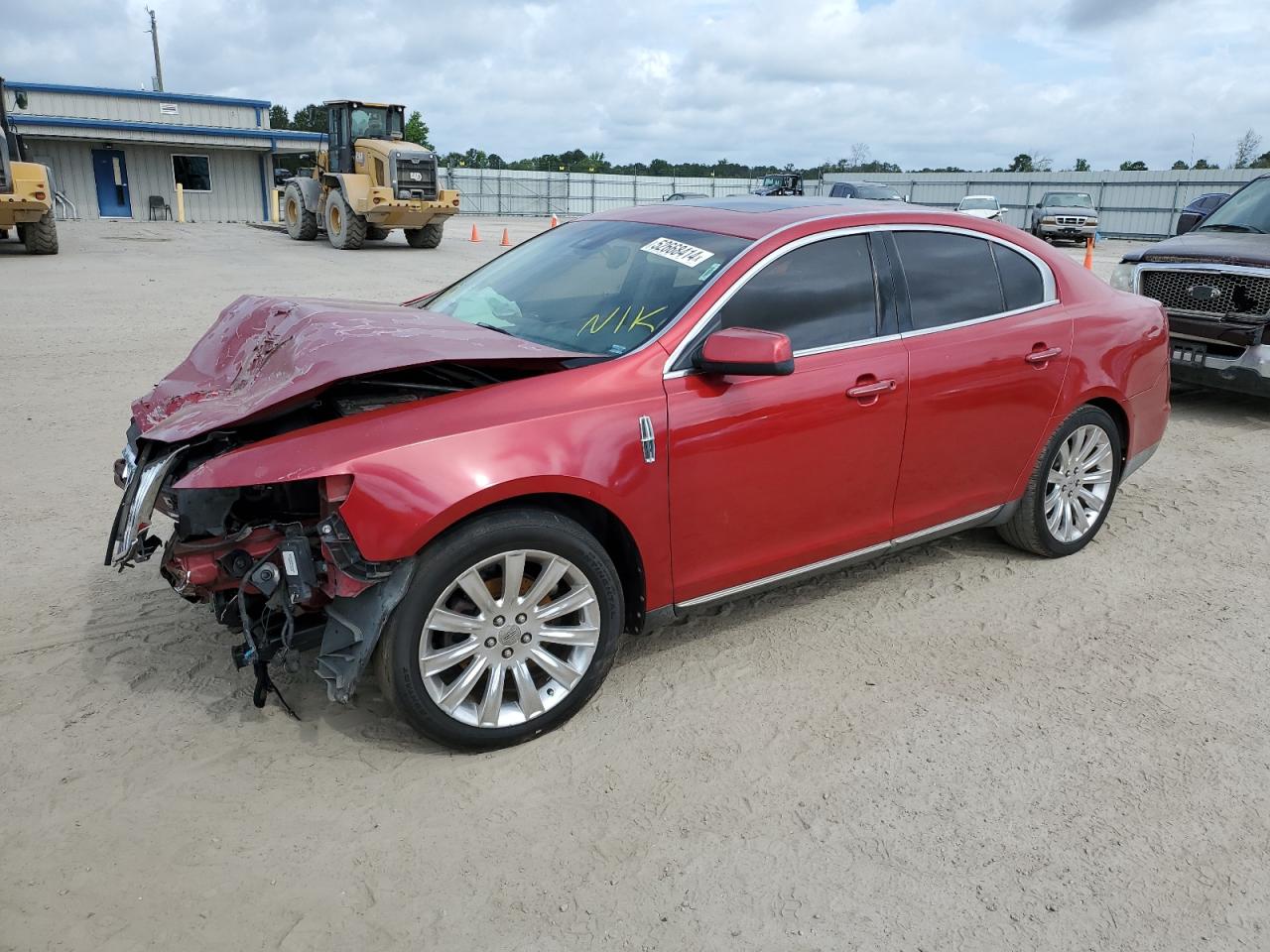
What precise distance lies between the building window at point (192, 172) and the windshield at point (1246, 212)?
34.8m

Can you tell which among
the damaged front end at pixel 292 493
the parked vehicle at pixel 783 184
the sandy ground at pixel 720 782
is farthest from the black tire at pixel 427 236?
the damaged front end at pixel 292 493

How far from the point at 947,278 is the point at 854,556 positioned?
1.28 meters

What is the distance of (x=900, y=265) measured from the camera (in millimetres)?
4098

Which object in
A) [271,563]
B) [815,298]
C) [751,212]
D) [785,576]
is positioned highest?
[751,212]

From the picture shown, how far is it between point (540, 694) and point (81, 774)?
1445 millimetres

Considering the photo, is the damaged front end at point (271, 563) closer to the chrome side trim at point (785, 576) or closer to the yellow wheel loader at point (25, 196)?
the chrome side trim at point (785, 576)

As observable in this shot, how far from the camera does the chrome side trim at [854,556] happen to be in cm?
369

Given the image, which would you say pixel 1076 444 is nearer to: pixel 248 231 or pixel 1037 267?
pixel 1037 267

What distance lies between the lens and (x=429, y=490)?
9.62ft

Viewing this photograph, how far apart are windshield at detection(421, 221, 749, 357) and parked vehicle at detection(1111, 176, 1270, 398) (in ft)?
18.7

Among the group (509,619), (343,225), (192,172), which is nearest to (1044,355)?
(509,619)

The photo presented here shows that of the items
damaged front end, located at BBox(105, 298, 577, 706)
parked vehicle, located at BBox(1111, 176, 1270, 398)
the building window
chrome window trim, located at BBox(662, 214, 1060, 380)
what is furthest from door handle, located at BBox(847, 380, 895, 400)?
the building window

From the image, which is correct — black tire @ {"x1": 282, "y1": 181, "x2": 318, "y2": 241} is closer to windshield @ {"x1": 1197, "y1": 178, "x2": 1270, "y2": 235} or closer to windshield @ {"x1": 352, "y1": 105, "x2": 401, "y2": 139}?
windshield @ {"x1": 352, "y1": 105, "x2": 401, "y2": 139}

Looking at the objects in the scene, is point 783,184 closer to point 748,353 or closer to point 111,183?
point 111,183
